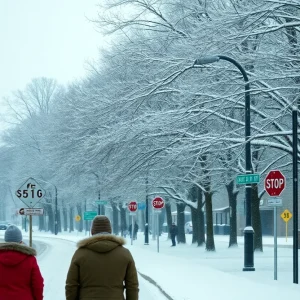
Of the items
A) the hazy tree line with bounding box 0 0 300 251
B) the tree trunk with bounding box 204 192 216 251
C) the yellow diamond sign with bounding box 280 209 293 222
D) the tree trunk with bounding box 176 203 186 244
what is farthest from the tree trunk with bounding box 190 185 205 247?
the hazy tree line with bounding box 0 0 300 251

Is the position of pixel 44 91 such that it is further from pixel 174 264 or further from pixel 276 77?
pixel 276 77

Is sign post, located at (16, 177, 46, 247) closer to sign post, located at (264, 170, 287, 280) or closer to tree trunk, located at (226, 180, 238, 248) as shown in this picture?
sign post, located at (264, 170, 287, 280)

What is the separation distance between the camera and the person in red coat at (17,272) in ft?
28.8

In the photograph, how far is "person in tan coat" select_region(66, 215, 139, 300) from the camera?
8.18 meters

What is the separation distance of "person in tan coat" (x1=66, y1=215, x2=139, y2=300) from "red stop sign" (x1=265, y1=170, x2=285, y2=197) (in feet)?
45.5

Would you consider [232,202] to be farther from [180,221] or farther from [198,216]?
[180,221]

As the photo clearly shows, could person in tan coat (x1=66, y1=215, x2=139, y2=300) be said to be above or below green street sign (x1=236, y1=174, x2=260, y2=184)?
below

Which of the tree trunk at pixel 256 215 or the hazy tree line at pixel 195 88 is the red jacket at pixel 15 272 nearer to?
the hazy tree line at pixel 195 88

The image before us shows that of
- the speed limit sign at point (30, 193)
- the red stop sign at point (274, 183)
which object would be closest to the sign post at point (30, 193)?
the speed limit sign at point (30, 193)

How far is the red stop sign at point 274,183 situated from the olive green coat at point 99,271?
1388 centimetres

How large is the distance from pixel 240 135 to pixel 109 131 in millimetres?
6214

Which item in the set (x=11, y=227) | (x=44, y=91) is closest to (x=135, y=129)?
(x=11, y=227)

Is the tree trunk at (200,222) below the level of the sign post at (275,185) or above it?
below

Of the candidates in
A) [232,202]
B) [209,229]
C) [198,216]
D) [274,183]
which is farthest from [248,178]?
[198,216]
